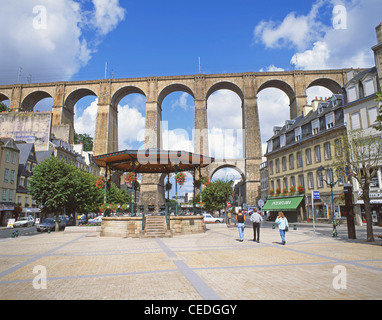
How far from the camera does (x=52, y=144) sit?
47656 mm

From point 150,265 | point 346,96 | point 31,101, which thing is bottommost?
point 150,265

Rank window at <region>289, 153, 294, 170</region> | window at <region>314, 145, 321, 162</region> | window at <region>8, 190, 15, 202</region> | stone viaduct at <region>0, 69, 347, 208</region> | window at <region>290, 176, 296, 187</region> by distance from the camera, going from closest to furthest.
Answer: window at <region>314, 145, 321, 162</region>
window at <region>290, 176, 296, 187</region>
window at <region>289, 153, 294, 170</region>
window at <region>8, 190, 15, 202</region>
stone viaduct at <region>0, 69, 347, 208</region>

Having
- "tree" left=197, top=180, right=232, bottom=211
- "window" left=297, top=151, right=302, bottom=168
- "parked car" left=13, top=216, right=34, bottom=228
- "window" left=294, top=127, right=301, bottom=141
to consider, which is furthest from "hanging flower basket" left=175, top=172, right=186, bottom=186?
"parked car" left=13, top=216, right=34, bottom=228

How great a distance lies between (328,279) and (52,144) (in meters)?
49.6

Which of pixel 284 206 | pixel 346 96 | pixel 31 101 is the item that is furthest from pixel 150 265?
pixel 31 101

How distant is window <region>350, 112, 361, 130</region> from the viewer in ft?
80.9

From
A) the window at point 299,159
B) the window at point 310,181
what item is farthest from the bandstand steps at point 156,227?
the window at point 299,159

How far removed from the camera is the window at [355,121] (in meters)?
24.7

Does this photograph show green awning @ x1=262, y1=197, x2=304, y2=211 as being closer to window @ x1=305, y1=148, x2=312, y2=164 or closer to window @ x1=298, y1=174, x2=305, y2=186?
window @ x1=298, y1=174, x2=305, y2=186

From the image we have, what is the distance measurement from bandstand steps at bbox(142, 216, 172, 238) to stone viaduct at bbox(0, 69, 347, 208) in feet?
111

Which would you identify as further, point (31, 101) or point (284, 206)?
point (31, 101)
